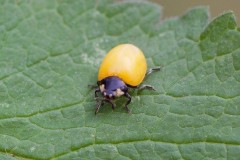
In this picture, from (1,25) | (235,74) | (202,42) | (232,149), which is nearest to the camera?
(232,149)

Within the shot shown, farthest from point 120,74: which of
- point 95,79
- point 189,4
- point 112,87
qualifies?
point 189,4

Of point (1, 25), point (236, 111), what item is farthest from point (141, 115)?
point (1, 25)

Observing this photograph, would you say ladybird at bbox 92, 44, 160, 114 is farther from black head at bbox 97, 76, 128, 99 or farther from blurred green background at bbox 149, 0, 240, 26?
blurred green background at bbox 149, 0, 240, 26

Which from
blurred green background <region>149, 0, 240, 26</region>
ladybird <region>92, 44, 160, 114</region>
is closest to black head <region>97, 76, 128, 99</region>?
ladybird <region>92, 44, 160, 114</region>

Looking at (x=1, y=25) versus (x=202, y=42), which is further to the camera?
(x=1, y=25)

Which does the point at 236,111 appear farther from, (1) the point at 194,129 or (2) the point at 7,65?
(2) the point at 7,65

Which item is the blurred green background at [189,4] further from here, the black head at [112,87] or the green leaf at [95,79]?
the black head at [112,87]

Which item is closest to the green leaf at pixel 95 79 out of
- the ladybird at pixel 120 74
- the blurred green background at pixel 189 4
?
the ladybird at pixel 120 74
